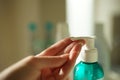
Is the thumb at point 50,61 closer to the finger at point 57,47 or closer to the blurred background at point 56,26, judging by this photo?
the finger at point 57,47

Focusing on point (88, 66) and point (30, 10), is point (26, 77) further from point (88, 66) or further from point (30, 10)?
point (30, 10)

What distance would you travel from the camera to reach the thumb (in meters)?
0.36

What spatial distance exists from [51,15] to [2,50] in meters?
0.25

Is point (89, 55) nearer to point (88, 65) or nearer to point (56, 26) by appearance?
point (88, 65)

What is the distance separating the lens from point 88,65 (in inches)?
16.0

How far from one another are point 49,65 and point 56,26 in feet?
1.23

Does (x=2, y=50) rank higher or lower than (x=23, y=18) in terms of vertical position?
lower

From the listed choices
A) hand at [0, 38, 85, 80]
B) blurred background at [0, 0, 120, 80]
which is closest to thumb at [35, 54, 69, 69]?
hand at [0, 38, 85, 80]

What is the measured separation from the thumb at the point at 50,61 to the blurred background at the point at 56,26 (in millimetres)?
160

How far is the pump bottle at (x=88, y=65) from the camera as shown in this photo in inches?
15.3

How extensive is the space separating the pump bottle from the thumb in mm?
40

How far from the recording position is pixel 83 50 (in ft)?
1.30

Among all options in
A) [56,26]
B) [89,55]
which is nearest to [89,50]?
[89,55]

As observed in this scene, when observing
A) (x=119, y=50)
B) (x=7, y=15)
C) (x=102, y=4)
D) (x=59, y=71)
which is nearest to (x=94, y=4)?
(x=102, y=4)
